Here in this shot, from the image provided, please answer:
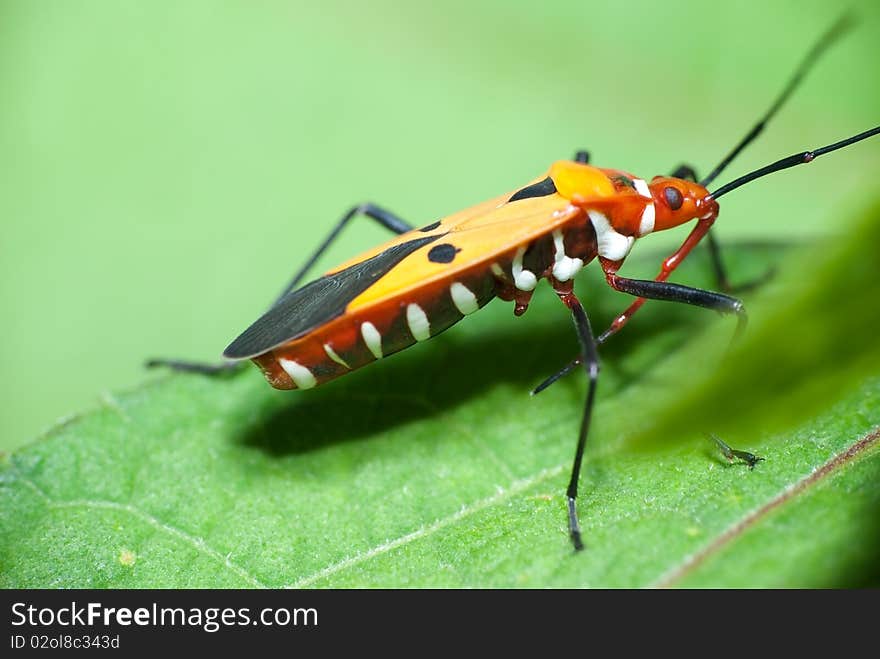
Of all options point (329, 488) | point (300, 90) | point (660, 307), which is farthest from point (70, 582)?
point (300, 90)

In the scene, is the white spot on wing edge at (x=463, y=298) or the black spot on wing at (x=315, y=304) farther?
the white spot on wing edge at (x=463, y=298)

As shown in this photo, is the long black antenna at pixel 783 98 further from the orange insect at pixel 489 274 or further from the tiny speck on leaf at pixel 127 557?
the tiny speck on leaf at pixel 127 557

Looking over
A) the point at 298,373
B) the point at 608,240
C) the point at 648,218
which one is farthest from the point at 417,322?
the point at 648,218

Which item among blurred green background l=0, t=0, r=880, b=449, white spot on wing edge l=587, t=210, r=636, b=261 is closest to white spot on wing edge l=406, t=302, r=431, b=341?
white spot on wing edge l=587, t=210, r=636, b=261

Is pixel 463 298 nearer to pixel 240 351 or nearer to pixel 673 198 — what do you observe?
pixel 240 351

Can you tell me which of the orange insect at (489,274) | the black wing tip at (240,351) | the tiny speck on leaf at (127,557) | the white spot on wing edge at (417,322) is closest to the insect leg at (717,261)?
the orange insect at (489,274)

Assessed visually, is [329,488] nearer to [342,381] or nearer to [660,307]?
[342,381]
